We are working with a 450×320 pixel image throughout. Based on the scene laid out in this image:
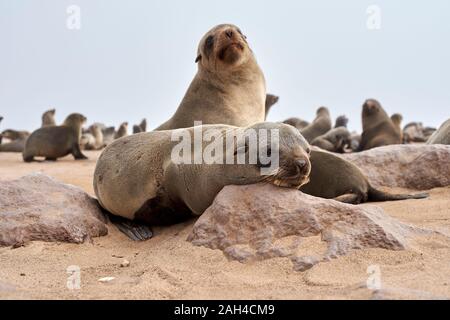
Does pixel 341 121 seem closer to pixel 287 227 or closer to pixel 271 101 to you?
pixel 271 101

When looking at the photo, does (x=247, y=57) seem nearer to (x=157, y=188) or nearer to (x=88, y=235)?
(x=157, y=188)

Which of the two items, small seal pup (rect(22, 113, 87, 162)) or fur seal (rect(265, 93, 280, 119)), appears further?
small seal pup (rect(22, 113, 87, 162))

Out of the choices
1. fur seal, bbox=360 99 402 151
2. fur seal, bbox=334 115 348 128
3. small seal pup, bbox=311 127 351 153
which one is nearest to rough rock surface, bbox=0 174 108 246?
small seal pup, bbox=311 127 351 153

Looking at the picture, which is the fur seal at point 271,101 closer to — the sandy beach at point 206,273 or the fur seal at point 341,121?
the sandy beach at point 206,273

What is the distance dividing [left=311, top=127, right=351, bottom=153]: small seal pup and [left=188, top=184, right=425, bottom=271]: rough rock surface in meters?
8.37

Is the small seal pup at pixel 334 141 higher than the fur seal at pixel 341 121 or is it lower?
higher

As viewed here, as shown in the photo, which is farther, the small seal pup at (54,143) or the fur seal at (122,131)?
the fur seal at (122,131)

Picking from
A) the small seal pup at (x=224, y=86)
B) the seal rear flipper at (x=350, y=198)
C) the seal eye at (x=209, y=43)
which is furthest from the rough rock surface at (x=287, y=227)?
the seal eye at (x=209, y=43)

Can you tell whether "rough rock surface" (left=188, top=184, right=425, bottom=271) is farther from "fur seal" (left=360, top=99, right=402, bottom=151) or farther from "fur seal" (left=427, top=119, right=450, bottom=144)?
"fur seal" (left=360, top=99, right=402, bottom=151)

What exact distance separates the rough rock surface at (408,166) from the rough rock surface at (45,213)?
3010mm

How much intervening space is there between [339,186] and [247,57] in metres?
2.08

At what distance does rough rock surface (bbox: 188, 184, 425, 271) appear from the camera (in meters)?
3.18

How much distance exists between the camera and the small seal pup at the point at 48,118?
18047mm

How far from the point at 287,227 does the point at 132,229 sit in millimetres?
1622
